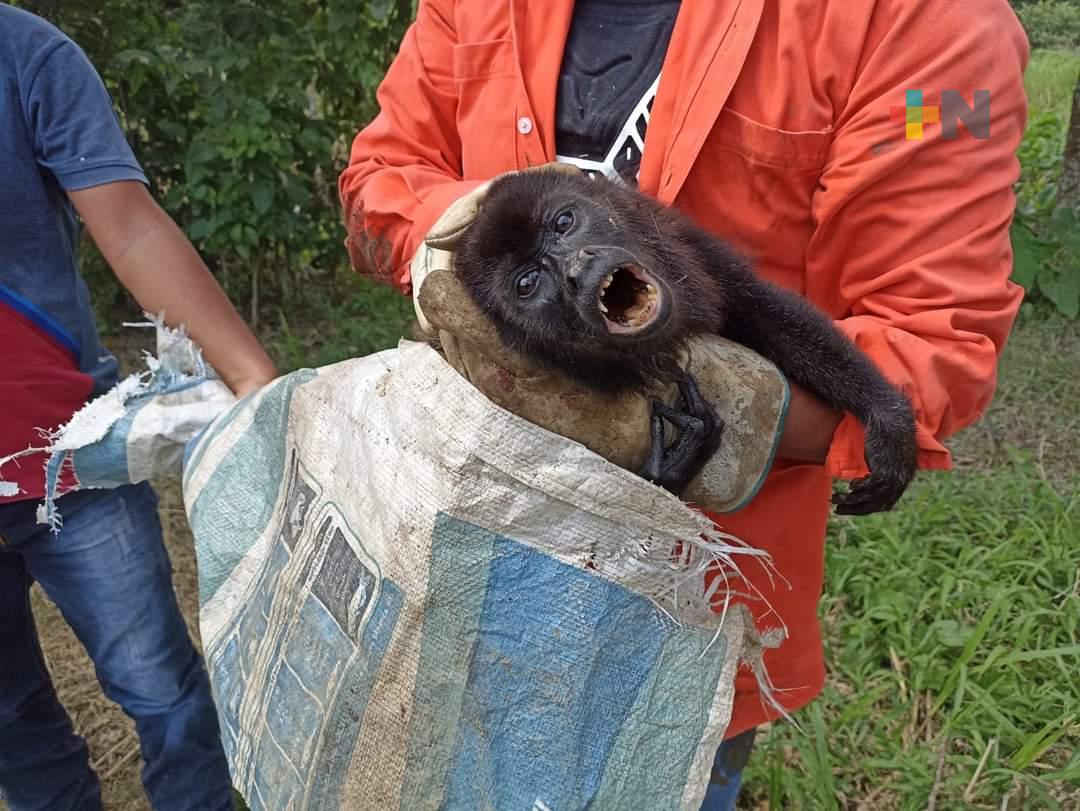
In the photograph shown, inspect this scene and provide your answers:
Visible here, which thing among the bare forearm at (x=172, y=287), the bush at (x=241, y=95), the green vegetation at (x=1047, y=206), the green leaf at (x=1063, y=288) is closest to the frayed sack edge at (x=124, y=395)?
the bare forearm at (x=172, y=287)

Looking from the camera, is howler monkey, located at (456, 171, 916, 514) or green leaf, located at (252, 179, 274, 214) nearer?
howler monkey, located at (456, 171, 916, 514)

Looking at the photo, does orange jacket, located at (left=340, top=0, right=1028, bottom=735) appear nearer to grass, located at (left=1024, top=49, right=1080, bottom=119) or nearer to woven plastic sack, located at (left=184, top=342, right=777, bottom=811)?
woven plastic sack, located at (left=184, top=342, right=777, bottom=811)

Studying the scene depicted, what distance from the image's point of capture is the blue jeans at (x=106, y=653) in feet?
6.38

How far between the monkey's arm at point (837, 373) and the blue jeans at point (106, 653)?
139cm

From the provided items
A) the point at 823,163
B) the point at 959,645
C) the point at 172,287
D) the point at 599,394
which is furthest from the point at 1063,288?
the point at 172,287

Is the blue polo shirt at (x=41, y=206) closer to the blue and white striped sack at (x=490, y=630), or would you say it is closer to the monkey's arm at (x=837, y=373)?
the blue and white striped sack at (x=490, y=630)

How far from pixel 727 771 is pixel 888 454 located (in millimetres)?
748

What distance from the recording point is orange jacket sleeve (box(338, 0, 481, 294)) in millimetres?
1491

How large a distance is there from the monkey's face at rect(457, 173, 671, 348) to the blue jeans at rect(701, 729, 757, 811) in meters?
0.89

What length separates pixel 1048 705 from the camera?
8.28 feet

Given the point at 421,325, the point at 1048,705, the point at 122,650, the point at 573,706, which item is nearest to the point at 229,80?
the point at 122,650

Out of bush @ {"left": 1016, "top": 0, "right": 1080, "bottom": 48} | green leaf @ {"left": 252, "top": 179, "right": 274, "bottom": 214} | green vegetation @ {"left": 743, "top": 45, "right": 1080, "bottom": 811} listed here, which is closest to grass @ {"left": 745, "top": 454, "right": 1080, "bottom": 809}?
green vegetation @ {"left": 743, "top": 45, "right": 1080, "bottom": 811}

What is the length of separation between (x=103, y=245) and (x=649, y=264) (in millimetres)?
1150

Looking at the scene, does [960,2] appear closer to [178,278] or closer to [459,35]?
[459,35]
